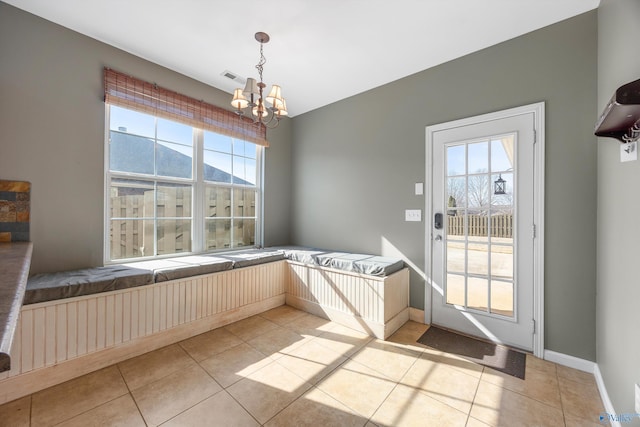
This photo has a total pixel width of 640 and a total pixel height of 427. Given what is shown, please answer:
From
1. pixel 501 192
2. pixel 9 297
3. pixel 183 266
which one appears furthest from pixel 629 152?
pixel 183 266

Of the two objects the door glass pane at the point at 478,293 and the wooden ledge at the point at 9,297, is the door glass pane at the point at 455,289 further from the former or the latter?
the wooden ledge at the point at 9,297

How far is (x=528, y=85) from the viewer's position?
2297 millimetres

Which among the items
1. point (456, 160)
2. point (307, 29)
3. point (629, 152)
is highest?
point (307, 29)

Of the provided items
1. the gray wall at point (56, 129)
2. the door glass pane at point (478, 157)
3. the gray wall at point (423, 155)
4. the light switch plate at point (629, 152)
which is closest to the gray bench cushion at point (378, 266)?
the gray wall at point (423, 155)

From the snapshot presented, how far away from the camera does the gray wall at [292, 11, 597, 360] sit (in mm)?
2070

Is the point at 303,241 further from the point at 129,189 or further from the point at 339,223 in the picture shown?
the point at 129,189

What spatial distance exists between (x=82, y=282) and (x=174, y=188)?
1.38 metres

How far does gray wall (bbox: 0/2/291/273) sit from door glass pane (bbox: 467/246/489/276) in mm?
3550

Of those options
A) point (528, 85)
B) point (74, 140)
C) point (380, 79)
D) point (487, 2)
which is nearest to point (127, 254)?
point (74, 140)

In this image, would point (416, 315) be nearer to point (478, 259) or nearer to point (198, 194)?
point (478, 259)

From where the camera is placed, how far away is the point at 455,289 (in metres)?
2.65

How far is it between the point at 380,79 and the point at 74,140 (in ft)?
10.4

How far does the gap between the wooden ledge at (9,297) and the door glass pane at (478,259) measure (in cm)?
292

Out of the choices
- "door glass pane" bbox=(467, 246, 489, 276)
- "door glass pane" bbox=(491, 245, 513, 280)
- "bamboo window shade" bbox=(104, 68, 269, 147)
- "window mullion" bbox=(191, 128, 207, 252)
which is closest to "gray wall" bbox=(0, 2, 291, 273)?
"bamboo window shade" bbox=(104, 68, 269, 147)
